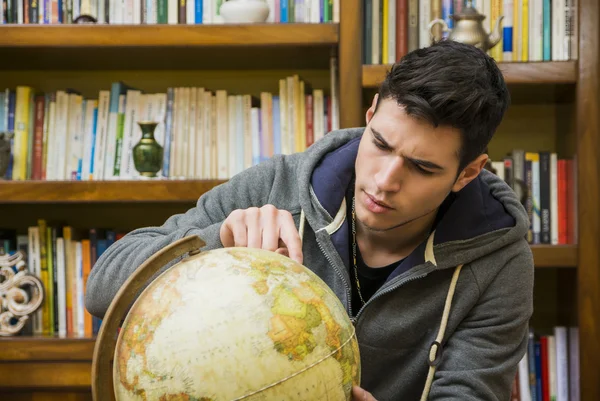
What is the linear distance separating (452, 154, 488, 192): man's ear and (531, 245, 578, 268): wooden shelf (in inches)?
37.5

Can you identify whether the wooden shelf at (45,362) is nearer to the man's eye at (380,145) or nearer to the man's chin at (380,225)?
the man's chin at (380,225)

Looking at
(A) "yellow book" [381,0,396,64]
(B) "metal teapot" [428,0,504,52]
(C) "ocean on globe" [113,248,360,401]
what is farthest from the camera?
(A) "yellow book" [381,0,396,64]

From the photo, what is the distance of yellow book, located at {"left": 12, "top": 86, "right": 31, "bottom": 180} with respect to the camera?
110 inches

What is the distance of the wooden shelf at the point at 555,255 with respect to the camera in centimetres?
261

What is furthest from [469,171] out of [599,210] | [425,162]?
[599,210]

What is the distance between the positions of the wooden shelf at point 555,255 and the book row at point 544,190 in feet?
0.32

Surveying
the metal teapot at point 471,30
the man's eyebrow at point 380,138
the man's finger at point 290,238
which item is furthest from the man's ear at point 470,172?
the metal teapot at point 471,30

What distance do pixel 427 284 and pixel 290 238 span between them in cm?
49

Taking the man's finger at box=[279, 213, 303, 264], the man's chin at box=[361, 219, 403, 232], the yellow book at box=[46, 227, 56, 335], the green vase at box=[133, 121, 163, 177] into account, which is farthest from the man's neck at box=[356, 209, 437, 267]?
the yellow book at box=[46, 227, 56, 335]

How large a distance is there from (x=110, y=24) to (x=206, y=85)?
0.50 metres

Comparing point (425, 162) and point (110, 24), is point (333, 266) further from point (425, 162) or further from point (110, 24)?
point (110, 24)

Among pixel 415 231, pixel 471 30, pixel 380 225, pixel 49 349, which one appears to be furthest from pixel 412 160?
pixel 49 349

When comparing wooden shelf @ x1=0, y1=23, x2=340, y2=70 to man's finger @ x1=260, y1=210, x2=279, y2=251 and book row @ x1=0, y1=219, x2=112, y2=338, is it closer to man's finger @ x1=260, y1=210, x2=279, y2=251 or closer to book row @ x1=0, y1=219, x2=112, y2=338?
book row @ x1=0, y1=219, x2=112, y2=338

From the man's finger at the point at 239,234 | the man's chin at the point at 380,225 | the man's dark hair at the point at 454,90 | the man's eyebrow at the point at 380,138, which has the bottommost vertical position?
the man's chin at the point at 380,225
